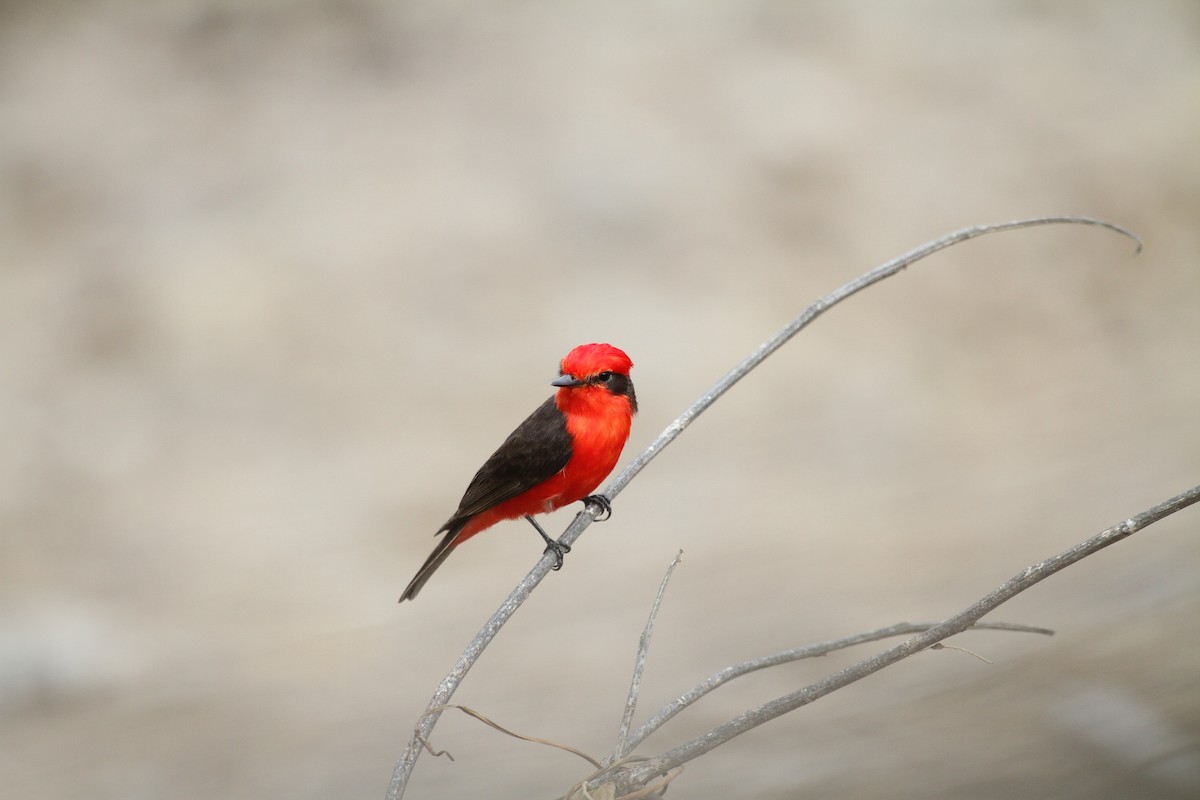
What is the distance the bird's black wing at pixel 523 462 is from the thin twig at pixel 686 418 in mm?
360

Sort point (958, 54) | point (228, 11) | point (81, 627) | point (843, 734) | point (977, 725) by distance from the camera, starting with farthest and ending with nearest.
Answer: point (958, 54), point (228, 11), point (81, 627), point (843, 734), point (977, 725)

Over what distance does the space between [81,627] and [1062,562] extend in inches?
366

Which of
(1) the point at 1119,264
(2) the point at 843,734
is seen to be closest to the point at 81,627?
(2) the point at 843,734

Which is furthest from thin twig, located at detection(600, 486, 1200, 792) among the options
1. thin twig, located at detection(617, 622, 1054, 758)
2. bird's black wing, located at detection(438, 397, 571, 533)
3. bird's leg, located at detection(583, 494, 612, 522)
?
bird's black wing, located at detection(438, 397, 571, 533)

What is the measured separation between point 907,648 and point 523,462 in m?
1.68

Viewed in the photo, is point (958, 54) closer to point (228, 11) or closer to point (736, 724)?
point (228, 11)

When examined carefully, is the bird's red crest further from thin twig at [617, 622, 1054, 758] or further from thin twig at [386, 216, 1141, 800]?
thin twig at [617, 622, 1054, 758]

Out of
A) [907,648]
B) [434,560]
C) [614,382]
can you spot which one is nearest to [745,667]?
[907,648]

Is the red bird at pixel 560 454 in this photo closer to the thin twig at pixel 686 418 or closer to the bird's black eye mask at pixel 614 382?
the bird's black eye mask at pixel 614 382

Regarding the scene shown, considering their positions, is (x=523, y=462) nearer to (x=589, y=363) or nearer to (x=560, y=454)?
(x=560, y=454)

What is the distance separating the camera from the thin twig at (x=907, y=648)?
2051 mm

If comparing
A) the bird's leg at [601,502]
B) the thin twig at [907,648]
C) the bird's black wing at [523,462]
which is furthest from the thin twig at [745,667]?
the bird's black wing at [523,462]

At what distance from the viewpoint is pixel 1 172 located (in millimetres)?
12367

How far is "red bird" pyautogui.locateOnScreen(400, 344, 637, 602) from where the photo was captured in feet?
11.4
